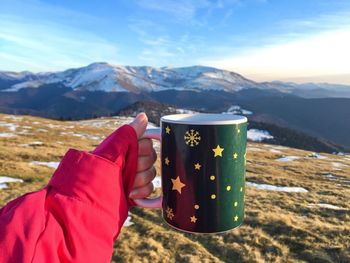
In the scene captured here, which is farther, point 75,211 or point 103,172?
point 103,172

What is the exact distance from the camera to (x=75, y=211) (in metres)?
2.09

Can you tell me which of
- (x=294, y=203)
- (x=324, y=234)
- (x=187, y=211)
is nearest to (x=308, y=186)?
(x=294, y=203)

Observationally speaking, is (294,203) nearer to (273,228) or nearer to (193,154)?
(273,228)

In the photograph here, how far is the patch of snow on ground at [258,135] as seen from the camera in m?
147

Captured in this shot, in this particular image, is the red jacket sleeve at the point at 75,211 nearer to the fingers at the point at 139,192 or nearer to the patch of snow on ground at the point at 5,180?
the fingers at the point at 139,192

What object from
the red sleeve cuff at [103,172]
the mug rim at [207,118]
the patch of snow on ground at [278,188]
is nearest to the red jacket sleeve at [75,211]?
the red sleeve cuff at [103,172]

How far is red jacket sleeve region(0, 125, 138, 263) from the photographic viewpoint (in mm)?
1733

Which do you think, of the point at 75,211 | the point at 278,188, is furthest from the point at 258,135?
the point at 75,211

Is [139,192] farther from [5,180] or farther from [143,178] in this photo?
[5,180]

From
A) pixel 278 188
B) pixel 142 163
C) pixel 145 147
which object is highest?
pixel 145 147

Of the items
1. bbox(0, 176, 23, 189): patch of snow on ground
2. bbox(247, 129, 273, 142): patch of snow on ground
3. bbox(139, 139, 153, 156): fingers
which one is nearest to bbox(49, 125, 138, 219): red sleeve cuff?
bbox(139, 139, 153, 156): fingers

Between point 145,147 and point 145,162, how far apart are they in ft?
0.43

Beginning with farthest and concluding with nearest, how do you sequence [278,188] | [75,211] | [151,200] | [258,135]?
[258,135]
[278,188]
[151,200]
[75,211]

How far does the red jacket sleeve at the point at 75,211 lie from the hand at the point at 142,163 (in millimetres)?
121
